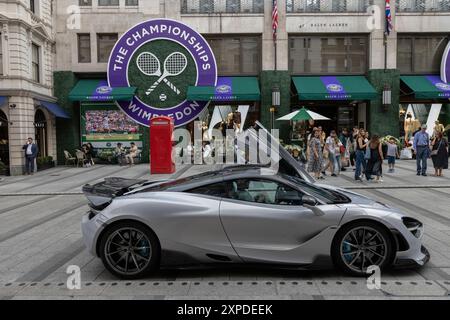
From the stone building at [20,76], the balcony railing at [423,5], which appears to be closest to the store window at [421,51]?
the balcony railing at [423,5]

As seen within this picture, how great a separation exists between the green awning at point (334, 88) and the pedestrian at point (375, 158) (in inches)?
293

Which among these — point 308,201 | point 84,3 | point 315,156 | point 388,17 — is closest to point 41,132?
point 84,3

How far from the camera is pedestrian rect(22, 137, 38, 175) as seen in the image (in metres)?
17.1

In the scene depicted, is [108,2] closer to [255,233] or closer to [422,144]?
[422,144]

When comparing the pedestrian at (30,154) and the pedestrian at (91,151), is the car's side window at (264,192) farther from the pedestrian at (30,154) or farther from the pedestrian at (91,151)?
the pedestrian at (91,151)

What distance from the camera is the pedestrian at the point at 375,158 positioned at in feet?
40.9

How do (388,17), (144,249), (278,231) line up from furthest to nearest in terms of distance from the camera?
(388,17) → (144,249) → (278,231)

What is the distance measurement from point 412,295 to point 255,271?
1762 millimetres

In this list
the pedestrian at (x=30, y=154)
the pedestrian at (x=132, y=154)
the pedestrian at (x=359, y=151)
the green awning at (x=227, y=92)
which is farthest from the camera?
the pedestrian at (x=132, y=154)

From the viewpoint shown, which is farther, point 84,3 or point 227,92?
point 84,3

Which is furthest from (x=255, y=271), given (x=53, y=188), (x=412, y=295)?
(x=53, y=188)

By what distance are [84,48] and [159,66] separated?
14.0ft

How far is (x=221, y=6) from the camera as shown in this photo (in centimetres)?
2094

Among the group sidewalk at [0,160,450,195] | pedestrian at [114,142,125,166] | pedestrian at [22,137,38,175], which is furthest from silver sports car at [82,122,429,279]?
pedestrian at [114,142,125,166]
